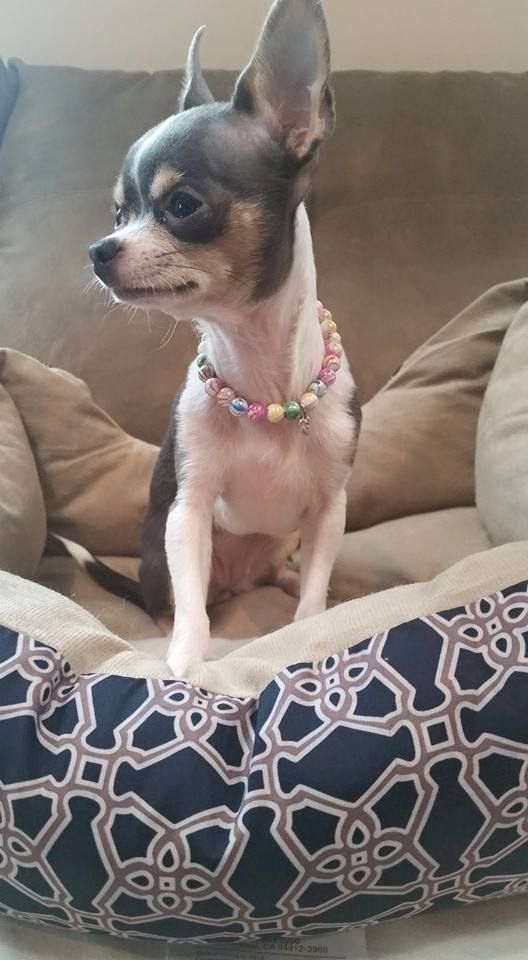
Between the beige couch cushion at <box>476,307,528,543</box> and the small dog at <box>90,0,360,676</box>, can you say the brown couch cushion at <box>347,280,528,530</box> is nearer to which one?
the beige couch cushion at <box>476,307,528,543</box>

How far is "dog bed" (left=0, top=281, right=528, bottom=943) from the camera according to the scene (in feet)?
2.48

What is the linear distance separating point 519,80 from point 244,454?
1.20 meters

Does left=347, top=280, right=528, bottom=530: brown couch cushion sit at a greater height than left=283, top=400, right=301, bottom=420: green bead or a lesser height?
lesser

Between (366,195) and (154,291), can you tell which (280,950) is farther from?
(366,195)

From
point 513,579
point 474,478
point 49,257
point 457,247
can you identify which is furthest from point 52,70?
point 513,579

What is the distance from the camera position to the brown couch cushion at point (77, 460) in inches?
59.1

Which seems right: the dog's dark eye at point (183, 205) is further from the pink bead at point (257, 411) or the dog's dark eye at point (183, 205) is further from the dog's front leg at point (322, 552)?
the dog's front leg at point (322, 552)

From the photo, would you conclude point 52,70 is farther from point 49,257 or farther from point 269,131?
point 269,131

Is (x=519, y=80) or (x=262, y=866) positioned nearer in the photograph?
(x=262, y=866)

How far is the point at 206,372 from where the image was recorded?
4.00 ft

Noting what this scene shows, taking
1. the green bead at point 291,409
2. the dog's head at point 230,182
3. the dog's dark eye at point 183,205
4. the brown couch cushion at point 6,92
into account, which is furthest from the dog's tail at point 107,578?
the brown couch cushion at point 6,92

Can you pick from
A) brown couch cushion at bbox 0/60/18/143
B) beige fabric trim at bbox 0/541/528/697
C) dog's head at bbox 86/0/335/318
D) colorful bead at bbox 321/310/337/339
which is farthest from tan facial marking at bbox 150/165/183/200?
brown couch cushion at bbox 0/60/18/143

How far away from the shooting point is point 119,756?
78 centimetres

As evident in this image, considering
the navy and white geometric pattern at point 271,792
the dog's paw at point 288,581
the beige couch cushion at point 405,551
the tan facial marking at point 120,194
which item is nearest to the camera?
the navy and white geometric pattern at point 271,792
